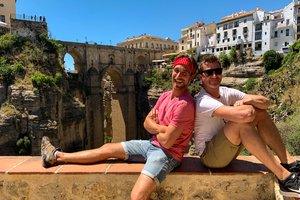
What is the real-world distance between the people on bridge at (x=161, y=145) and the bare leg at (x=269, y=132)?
71 cm

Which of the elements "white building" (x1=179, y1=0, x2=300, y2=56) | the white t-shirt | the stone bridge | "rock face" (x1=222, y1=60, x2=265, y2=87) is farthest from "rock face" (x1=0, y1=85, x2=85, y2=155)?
"white building" (x1=179, y1=0, x2=300, y2=56)

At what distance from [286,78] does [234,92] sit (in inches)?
912

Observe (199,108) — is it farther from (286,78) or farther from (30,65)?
(286,78)

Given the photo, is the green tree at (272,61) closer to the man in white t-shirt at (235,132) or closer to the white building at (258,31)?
the white building at (258,31)

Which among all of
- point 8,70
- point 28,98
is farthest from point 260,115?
point 8,70

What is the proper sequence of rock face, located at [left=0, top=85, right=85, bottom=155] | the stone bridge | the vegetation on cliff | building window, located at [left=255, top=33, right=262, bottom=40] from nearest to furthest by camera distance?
rock face, located at [left=0, top=85, right=85, bottom=155] → the vegetation on cliff → the stone bridge → building window, located at [left=255, top=33, right=262, bottom=40]

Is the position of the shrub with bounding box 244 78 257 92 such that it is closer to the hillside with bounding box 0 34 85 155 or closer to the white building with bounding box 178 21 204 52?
the white building with bounding box 178 21 204 52

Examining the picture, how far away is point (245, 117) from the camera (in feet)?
8.52

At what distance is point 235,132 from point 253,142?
0.20 metres

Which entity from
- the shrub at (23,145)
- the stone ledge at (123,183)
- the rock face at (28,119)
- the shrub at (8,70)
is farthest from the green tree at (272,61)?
the stone ledge at (123,183)

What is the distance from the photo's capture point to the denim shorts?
8.87 feet

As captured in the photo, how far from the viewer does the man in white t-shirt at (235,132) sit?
2641 millimetres

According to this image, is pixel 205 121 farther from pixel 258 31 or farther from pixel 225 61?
pixel 258 31

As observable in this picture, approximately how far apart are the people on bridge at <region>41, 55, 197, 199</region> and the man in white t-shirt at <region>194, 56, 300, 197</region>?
172mm
